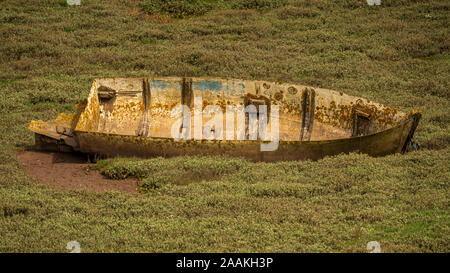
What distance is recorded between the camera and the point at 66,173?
10750 mm

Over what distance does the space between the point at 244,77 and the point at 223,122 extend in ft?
12.3

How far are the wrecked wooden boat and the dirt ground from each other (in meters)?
0.26

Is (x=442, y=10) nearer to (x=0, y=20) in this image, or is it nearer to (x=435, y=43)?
(x=435, y=43)

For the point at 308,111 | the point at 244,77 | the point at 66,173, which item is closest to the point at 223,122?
the point at 308,111

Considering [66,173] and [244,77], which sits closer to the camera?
[66,173]

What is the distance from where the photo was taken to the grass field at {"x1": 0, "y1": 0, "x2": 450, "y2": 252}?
26.9 feet

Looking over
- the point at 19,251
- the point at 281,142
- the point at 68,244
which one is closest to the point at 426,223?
the point at 281,142

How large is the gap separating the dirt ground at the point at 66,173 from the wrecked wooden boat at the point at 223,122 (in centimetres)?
26

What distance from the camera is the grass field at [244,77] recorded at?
8203 millimetres

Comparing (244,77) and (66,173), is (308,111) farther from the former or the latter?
(66,173)

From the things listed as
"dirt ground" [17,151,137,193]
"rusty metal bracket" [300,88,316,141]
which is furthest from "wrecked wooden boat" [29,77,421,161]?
"dirt ground" [17,151,137,193]

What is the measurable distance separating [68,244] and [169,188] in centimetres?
243

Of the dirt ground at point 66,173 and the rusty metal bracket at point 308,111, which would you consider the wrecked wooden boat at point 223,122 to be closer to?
the rusty metal bracket at point 308,111
